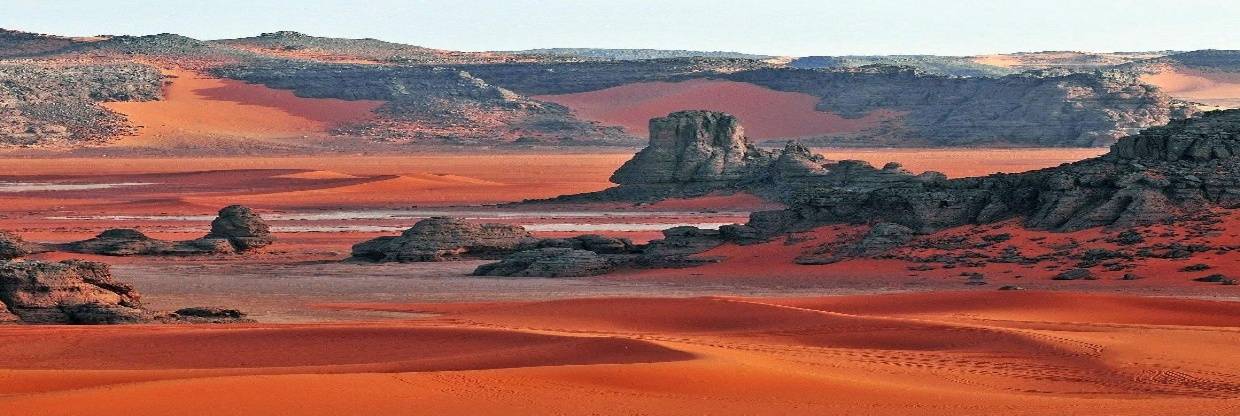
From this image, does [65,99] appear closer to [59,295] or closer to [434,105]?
[434,105]

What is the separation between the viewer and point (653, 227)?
49438mm

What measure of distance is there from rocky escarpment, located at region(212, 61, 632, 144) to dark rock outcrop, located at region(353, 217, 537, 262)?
70.5 metres

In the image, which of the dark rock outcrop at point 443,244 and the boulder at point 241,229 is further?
the boulder at point 241,229

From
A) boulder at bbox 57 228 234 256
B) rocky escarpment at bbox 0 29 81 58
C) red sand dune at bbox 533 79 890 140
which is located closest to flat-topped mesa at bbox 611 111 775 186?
boulder at bbox 57 228 234 256

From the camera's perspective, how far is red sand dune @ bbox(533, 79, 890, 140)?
118 metres

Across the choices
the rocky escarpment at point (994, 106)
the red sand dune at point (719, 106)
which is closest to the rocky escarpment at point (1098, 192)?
the rocky escarpment at point (994, 106)

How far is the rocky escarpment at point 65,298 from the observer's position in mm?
24156

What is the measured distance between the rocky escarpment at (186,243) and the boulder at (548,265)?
27.2 feet

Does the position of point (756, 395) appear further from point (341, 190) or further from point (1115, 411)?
point (341, 190)

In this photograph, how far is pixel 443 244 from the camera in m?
38.4

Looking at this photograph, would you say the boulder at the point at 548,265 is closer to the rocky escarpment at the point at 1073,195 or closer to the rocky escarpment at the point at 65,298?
the rocky escarpment at the point at 1073,195

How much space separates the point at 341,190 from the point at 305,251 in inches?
1026

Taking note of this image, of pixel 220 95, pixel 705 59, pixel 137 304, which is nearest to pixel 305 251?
pixel 137 304

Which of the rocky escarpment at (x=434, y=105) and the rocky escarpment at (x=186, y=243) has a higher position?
the rocky escarpment at (x=186, y=243)
